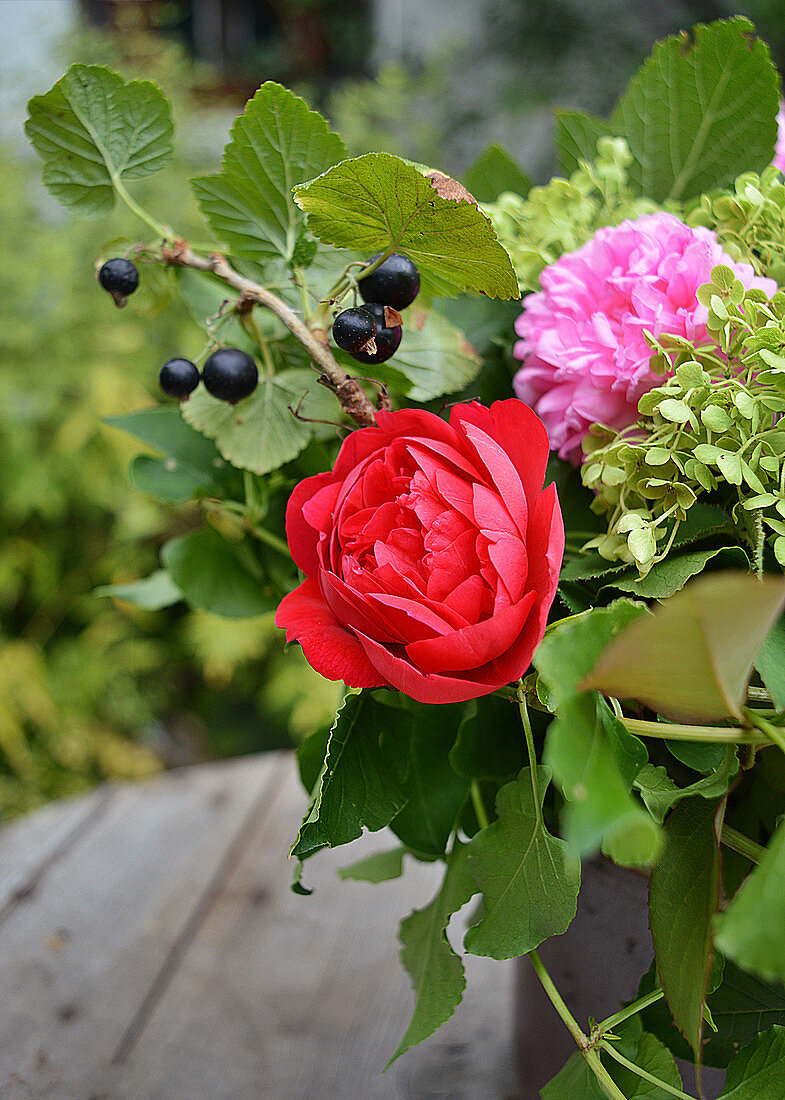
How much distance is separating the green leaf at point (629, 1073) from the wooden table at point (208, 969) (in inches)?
6.6

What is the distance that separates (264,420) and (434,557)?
0.38ft

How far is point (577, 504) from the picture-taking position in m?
0.32

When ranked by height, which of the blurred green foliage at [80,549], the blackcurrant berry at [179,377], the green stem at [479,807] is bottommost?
the blurred green foliage at [80,549]

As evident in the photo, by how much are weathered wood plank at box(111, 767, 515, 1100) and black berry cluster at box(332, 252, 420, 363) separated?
0.36 meters

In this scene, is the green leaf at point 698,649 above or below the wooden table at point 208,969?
above

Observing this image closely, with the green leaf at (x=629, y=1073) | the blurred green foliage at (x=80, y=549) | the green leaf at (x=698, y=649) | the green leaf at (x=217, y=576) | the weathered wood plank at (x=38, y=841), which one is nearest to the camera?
the green leaf at (x=698, y=649)

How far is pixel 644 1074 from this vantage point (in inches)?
9.9

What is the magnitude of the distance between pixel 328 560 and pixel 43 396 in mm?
1094

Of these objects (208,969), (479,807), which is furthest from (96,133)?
(208,969)

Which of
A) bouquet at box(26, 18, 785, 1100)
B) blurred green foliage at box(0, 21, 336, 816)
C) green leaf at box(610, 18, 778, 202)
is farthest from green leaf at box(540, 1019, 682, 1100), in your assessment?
blurred green foliage at box(0, 21, 336, 816)

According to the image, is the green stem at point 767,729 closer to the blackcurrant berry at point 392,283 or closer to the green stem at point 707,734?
the green stem at point 707,734

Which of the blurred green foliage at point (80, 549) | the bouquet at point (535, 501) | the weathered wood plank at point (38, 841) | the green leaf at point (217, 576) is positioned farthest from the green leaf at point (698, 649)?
the blurred green foliage at point (80, 549)

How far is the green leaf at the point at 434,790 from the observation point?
32 cm

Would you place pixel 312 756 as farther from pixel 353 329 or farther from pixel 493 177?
pixel 493 177
